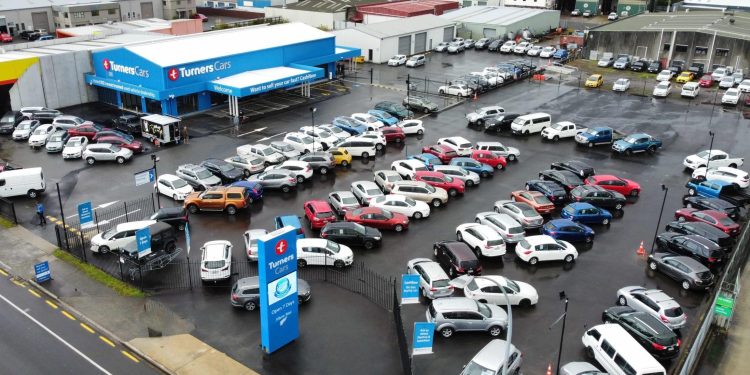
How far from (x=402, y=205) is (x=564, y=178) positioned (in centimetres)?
1068

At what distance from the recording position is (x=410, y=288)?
2316 centimetres

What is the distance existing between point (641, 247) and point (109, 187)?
97.5 ft

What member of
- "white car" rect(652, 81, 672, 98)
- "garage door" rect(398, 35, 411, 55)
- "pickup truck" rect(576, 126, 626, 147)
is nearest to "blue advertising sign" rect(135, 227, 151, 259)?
"pickup truck" rect(576, 126, 626, 147)

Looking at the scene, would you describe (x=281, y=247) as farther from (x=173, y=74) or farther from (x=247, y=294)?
(x=173, y=74)

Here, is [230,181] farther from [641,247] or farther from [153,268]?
[641,247]

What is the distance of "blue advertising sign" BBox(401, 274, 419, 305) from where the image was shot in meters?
23.0

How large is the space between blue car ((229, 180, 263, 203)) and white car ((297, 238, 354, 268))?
7789 millimetres

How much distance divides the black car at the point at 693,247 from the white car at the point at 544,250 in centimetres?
474

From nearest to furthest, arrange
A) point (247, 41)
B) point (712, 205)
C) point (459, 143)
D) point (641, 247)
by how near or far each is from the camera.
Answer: point (641, 247) < point (712, 205) < point (459, 143) < point (247, 41)

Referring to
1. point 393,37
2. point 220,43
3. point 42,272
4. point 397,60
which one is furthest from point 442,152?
point 393,37

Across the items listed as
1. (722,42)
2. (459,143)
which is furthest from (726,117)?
(459,143)

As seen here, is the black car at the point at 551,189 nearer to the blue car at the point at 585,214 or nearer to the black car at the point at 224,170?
the blue car at the point at 585,214

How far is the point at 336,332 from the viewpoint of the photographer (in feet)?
77.5

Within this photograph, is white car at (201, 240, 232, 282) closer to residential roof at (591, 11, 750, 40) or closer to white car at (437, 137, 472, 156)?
white car at (437, 137, 472, 156)
